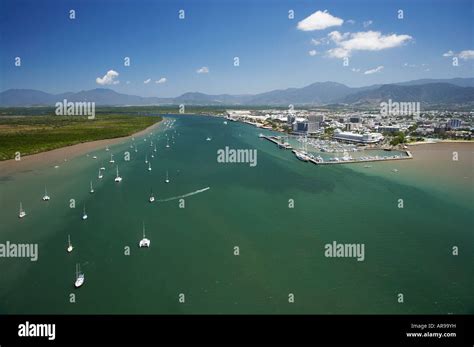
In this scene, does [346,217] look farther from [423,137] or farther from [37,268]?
[423,137]

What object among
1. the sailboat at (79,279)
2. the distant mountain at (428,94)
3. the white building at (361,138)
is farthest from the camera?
the distant mountain at (428,94)

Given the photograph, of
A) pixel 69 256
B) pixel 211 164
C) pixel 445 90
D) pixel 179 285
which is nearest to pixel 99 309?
pixel 179 285

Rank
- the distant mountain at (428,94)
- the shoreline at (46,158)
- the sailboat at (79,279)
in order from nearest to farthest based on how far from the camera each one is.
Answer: the sailboat at (79,279) → the shoreline at (46,158) → the distant mountain at (428,94)

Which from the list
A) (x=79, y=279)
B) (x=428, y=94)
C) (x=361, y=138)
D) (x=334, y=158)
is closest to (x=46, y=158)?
(x=79, y=279)

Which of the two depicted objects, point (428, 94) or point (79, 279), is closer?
point (79, 279)

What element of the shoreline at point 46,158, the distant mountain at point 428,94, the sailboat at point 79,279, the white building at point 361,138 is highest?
the distant mountain at point 428,94

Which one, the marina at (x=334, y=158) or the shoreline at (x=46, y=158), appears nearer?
the shoreline at (x=46, y=158)

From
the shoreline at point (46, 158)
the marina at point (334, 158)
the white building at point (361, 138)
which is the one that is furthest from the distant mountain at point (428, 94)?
the shoreline at point (46, 158)

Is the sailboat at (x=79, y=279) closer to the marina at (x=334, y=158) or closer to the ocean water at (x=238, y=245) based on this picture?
the ocean water at (x=238, y=245)

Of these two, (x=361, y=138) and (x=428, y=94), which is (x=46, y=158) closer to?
(x=361, y=138)
